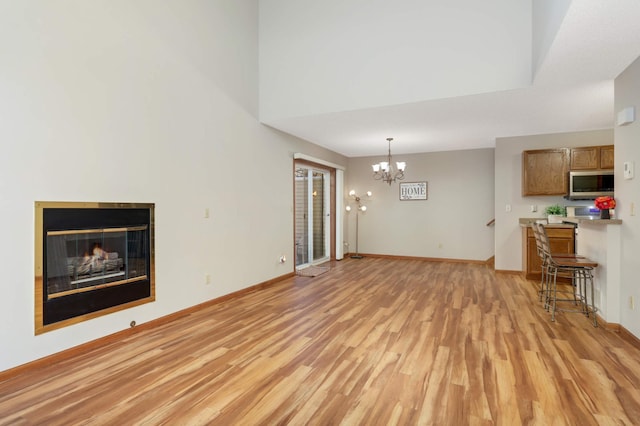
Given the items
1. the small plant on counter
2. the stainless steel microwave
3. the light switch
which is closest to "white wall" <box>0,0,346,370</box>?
the light switch

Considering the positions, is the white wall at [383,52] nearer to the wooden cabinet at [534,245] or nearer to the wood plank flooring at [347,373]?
the wood plank flooring at [347,373]

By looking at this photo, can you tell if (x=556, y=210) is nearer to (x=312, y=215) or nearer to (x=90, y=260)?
(x=312, y=215)

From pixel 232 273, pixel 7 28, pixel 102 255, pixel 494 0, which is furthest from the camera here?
pixel 232 273

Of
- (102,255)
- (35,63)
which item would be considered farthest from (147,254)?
(35,63)

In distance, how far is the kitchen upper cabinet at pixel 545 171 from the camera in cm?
555

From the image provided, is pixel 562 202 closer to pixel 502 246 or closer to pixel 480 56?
pixel 502 246

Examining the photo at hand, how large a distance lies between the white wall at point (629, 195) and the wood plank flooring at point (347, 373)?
0.36m

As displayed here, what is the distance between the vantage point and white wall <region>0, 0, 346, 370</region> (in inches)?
96.7

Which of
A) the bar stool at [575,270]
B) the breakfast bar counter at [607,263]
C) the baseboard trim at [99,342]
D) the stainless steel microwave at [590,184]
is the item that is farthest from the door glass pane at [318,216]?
the breakfast bar counter at [607,263]

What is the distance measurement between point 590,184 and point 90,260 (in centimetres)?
682

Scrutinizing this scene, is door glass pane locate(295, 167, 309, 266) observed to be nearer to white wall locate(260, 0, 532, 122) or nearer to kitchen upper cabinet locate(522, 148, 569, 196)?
white wall locate(260, 0, 532, 122)

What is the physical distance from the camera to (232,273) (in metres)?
4.53

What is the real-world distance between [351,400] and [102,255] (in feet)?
8.22

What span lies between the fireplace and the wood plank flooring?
0.39 meters
